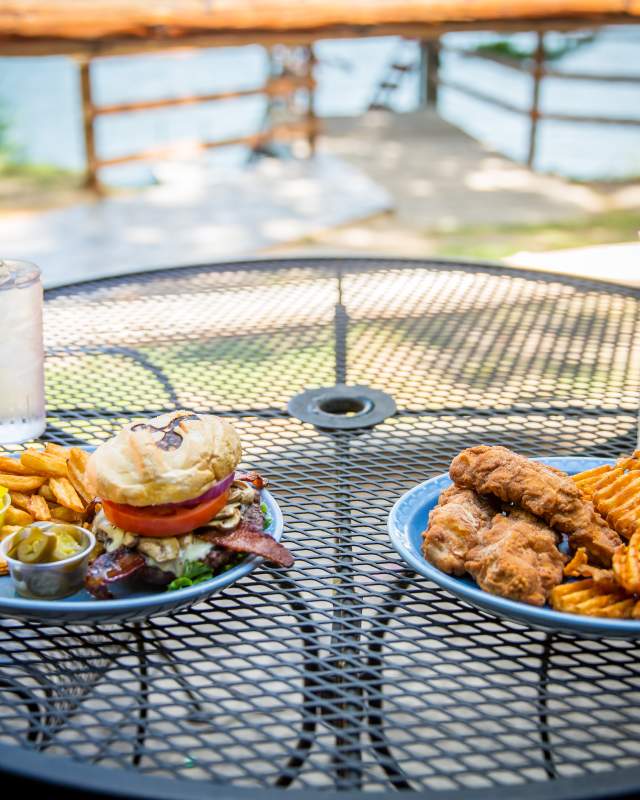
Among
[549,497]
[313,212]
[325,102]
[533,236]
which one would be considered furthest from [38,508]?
[325,102]

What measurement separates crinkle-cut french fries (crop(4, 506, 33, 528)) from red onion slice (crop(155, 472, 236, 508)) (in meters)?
0.27

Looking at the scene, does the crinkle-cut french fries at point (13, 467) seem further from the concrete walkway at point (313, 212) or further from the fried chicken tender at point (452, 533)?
the concrete walkway at point (313, 212)

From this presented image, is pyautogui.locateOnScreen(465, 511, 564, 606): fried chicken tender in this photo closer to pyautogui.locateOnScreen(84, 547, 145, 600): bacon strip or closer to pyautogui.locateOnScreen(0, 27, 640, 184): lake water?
pyautogui.locateOnScreen(84, 547, 145, 600): bacon strip

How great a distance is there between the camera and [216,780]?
0.96 metres

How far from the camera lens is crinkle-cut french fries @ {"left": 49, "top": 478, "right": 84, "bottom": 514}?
129cm

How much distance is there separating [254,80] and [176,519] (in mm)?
21978

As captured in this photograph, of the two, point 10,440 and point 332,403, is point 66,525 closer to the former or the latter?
point 10,440

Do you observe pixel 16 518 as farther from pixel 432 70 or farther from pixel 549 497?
pixel 432 70

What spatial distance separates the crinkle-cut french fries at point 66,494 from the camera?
129 cm

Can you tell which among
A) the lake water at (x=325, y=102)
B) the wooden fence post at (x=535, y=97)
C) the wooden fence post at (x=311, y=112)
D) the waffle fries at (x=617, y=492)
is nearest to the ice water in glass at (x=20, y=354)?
the waffle fries at (x=617, y=492)

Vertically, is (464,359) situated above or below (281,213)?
above

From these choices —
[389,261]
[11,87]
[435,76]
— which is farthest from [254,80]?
[389,261]

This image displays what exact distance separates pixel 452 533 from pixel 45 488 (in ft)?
1.83

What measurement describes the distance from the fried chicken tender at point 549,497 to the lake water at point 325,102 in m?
7.82
